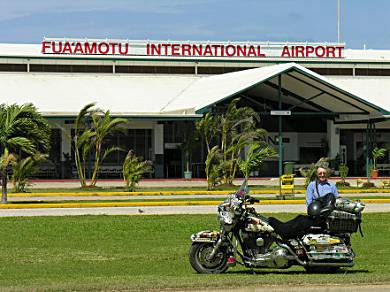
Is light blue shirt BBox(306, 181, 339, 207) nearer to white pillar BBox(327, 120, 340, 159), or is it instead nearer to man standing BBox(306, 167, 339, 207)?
man standing BBox(306, 167, 339, 207)

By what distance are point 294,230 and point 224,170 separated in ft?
76.1

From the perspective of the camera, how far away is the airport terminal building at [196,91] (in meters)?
44.9

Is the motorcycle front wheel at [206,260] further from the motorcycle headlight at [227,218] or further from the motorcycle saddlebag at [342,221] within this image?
the motorcycle saddlebag at [342,221]

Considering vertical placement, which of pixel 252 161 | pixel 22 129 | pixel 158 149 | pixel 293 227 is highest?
pixel 22 129

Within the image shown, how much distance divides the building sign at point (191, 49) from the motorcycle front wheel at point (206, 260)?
44940 millimetres

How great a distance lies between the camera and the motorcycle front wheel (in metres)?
11.5

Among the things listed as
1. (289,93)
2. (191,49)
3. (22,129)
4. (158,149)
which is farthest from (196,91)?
(22,129)

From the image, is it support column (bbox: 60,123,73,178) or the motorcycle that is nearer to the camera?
the motorcycle

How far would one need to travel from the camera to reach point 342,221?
11516 mm

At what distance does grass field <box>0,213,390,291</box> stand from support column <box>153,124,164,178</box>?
2675 cm

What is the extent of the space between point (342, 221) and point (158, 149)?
36.6m

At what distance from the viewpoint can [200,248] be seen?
37.7 feet

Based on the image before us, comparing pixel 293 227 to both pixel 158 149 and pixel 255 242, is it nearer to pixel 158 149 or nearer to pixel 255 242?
pixel 255 242

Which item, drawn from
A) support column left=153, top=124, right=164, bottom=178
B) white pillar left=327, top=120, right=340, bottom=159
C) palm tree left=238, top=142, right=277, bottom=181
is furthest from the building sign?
palm tree left=238, top=142, right=277, bottom=181
